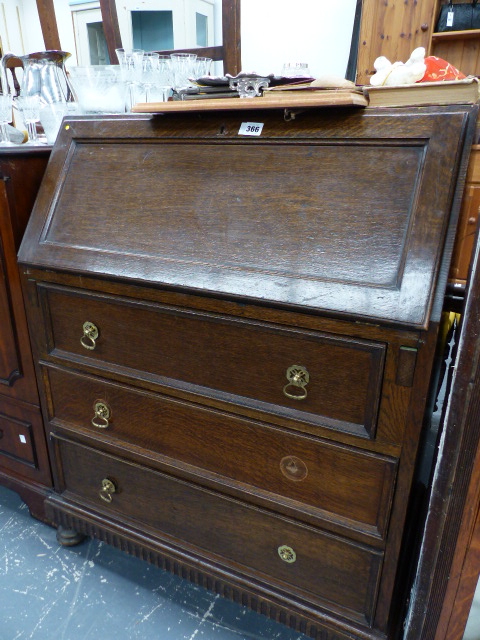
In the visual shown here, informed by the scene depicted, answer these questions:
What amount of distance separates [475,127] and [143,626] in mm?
1312

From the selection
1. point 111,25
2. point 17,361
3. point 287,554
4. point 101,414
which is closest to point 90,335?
point 101,414

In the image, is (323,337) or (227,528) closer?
(323,337)

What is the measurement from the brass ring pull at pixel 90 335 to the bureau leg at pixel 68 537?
2.10ft

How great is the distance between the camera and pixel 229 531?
1.05 metres

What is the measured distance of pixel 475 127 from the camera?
75cm

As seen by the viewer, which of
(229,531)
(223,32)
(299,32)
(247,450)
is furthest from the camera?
(299,32)

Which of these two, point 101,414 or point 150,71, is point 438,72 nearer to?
point 150,71

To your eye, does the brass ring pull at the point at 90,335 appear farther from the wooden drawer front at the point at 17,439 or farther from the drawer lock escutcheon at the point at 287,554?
the drawer lock escutcheon at the point at 287,554

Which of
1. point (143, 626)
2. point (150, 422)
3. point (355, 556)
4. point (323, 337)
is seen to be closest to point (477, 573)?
point (355, 556)

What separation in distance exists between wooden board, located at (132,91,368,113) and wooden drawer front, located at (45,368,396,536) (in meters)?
0.60

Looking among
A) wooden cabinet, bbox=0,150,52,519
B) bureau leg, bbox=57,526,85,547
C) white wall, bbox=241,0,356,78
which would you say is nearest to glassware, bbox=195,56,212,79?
wooden cabinet, bbox=0,150,52,519

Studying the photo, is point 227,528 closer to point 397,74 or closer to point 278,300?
point 278,300

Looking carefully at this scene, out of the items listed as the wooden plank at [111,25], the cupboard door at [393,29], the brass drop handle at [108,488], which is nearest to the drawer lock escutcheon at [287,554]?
the brass drop handle at [108,488]

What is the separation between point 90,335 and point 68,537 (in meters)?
0.70
